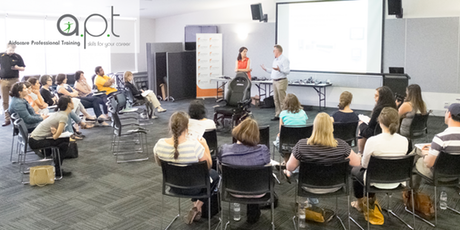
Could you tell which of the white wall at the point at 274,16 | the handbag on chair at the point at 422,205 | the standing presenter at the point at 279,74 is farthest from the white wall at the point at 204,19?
the handbag on chair at the point at 422,205

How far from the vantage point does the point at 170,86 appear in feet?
39.4

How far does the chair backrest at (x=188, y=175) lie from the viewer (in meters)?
3.52

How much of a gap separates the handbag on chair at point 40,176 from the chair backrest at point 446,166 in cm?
426

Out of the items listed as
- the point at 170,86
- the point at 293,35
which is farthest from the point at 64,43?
the point at 293,35

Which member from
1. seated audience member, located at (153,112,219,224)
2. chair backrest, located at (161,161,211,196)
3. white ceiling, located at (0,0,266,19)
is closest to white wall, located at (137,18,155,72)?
white ceiling, located at (0,0,266,19)

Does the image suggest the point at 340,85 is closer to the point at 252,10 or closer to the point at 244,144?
the point at 252,10

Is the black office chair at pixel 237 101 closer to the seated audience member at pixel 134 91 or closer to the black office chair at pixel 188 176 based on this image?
the seated audience member at pixel 134 91

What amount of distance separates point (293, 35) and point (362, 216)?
736 cm

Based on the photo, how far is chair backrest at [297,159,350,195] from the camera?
3.51m

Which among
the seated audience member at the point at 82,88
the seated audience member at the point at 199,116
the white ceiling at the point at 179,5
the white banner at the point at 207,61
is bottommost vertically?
the seated audience member at the point at 199,116

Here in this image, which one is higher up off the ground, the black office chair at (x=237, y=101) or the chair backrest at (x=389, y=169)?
the black office chair at (x=237, y=101)

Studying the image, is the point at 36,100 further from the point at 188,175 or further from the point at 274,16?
the point at 274,16

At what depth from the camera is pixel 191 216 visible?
4082 mm

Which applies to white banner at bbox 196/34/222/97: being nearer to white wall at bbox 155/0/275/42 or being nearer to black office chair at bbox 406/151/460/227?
white wall at bbox 155/0/275/42
